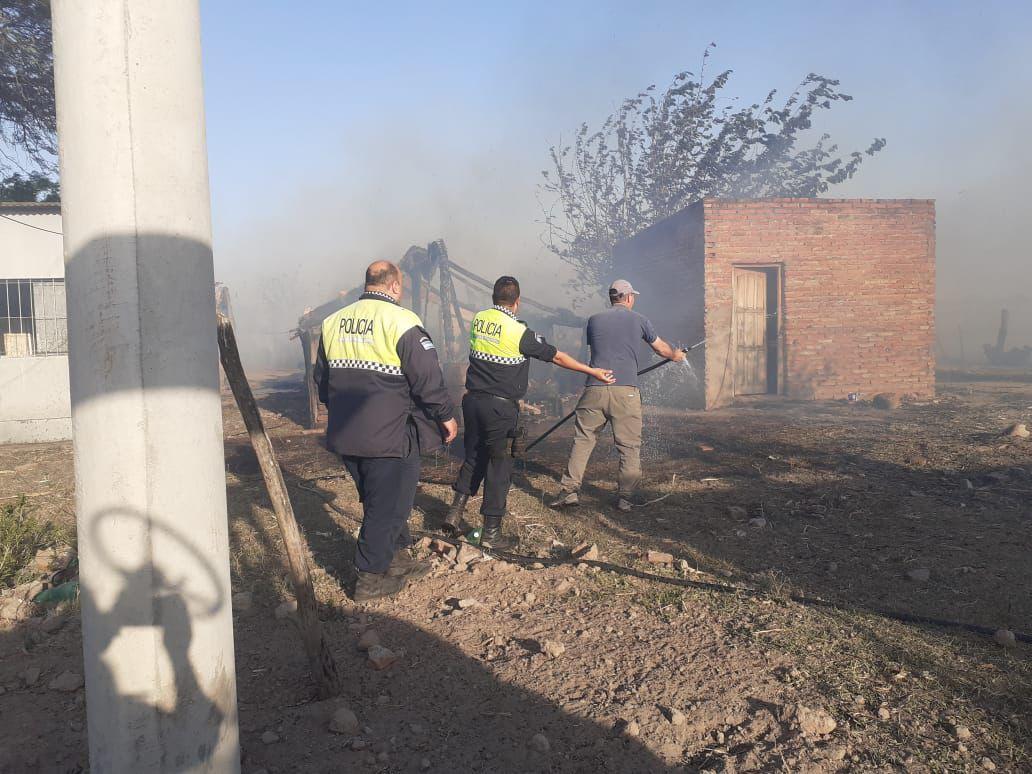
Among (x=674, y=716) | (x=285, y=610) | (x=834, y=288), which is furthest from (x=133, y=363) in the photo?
(x=834, y=288)

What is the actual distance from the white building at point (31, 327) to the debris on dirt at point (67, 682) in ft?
26.6

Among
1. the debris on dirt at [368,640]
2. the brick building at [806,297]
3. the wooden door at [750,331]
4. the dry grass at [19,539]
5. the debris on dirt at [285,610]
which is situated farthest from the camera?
the wooden door at [750,331]

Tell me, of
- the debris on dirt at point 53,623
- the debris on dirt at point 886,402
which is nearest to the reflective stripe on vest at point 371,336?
the debris on dirt at point 53,623

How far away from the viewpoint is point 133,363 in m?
1.69

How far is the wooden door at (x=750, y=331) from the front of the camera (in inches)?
516

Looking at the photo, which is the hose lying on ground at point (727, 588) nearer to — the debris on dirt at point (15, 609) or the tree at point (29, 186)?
the debris on dirt at point (15, 609)

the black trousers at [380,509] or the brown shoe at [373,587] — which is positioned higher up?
the black trousers at [380,509]

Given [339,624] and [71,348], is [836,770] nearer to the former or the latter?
[339,624]

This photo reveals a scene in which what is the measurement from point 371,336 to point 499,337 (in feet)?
4.15

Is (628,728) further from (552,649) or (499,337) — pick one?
(499,337)

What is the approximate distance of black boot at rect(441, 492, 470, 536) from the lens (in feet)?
16.5

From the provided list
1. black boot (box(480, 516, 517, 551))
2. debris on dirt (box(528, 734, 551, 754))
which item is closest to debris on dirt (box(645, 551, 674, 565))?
black boot (box(480, 516, 517, 551))

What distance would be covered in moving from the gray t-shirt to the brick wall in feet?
23.7

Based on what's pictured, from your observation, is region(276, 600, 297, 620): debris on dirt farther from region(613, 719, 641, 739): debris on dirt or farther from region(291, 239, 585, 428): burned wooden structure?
region(291, 239, 585, 428): burned wooden structure
